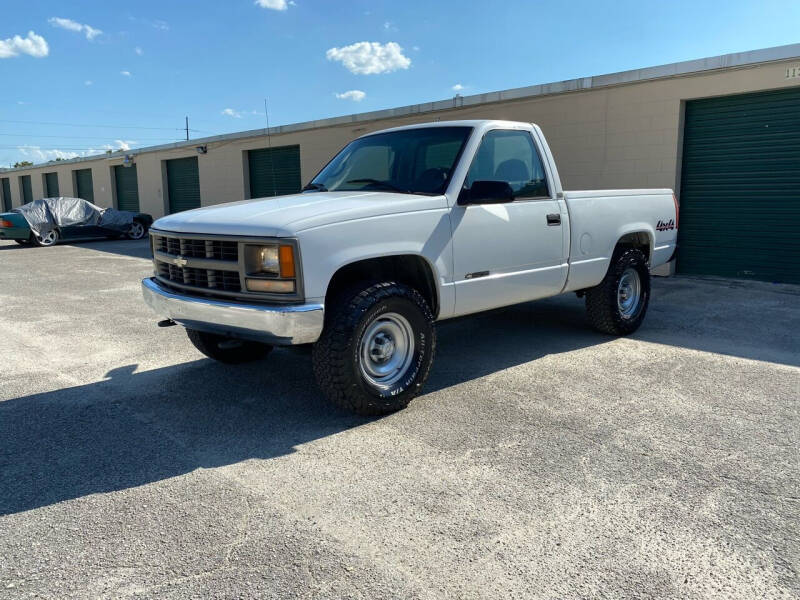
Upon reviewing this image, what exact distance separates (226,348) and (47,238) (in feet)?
55.3

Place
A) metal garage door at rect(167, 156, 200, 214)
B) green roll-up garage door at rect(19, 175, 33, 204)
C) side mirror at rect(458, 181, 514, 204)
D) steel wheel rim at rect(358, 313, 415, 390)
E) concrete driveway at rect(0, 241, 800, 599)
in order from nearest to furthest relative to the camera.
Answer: concrete driveway at rect(0, 241, 800, 599) → steel wheel rim at rect(358, 313, 415, 390) → side mirror at rect(458, 181, 514, 204) → metal garage door at rect(167, 156, 200, 214) → green roll-up garage door at rect(19, 175, 33, 204)

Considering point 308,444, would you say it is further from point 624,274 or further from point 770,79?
point 770,79

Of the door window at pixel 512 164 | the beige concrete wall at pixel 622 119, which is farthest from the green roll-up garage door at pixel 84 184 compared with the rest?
the door window at pixel 512 164

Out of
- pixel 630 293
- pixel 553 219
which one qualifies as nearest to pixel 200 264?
pixel 553 219

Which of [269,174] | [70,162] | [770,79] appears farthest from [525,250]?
[70,162]

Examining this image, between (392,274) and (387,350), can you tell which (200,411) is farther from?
(392,274)

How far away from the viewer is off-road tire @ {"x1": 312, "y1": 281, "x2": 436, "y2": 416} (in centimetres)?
398

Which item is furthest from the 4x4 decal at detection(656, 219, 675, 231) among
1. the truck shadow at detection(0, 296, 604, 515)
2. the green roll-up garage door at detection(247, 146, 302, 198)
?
the green roll-up garage door at detection(247, 146, 302, 198)

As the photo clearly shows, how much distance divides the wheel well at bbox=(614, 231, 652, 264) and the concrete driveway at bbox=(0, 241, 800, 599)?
1.15 m

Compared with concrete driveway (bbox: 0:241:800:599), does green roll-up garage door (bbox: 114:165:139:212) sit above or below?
above

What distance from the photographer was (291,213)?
4.04 meters

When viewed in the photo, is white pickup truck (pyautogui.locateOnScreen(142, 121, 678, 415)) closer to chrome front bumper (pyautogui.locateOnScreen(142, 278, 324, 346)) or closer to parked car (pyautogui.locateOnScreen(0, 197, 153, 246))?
chrome front bumper (pyautogui.locateOnScreen(142, 278, 324, 346))

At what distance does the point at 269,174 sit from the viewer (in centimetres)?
2016

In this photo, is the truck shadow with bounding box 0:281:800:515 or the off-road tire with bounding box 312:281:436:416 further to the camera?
the off-road tire with bounding box 312:281:436:416
